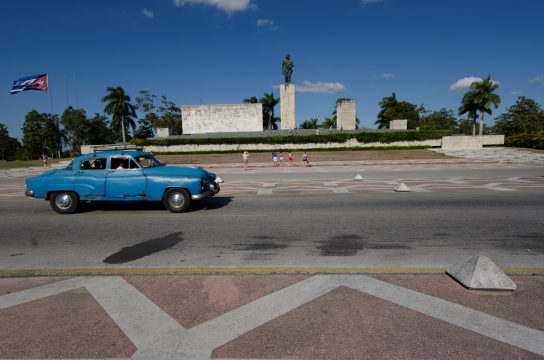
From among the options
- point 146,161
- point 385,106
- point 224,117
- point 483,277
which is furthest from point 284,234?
point 385,106

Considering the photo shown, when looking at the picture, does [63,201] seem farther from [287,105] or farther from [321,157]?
[287,105]

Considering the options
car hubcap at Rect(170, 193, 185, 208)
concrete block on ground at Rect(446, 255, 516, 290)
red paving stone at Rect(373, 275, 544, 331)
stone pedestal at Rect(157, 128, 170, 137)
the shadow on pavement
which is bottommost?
red paving stone at Rect(373, 275, 544, 331)

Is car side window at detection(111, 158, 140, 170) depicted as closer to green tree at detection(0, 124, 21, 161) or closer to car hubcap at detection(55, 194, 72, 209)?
car hubcap at detection(55, 194, 72, 209)

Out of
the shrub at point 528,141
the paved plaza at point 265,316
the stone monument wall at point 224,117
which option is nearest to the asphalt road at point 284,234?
the paved plaza at point 265,316

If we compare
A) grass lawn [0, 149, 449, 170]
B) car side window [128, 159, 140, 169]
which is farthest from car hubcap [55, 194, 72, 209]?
grass lawn [0, 149, 449, 170]

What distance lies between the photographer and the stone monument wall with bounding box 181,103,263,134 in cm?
5312

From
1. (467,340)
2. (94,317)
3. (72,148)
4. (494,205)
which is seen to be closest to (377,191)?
(494,205)

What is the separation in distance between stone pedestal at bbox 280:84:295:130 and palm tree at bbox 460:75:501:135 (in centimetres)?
3107

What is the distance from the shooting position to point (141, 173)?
9125 millimetres

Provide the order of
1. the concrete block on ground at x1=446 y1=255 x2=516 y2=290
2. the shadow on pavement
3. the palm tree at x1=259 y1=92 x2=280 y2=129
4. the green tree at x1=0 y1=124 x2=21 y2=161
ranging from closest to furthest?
the concrete block on ground at x1=446 y1=255 x2=516 y2=290, the shadow on pavement, the palm tree at x1=259 y1=92 x2=280 y2=129, the green tree at x1=0 y1=124 x2=21 y2=161

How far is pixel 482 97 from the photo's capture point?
5281cm

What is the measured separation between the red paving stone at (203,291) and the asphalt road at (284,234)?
0.57m

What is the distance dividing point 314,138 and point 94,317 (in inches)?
1652

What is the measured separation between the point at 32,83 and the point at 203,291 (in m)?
39.5
